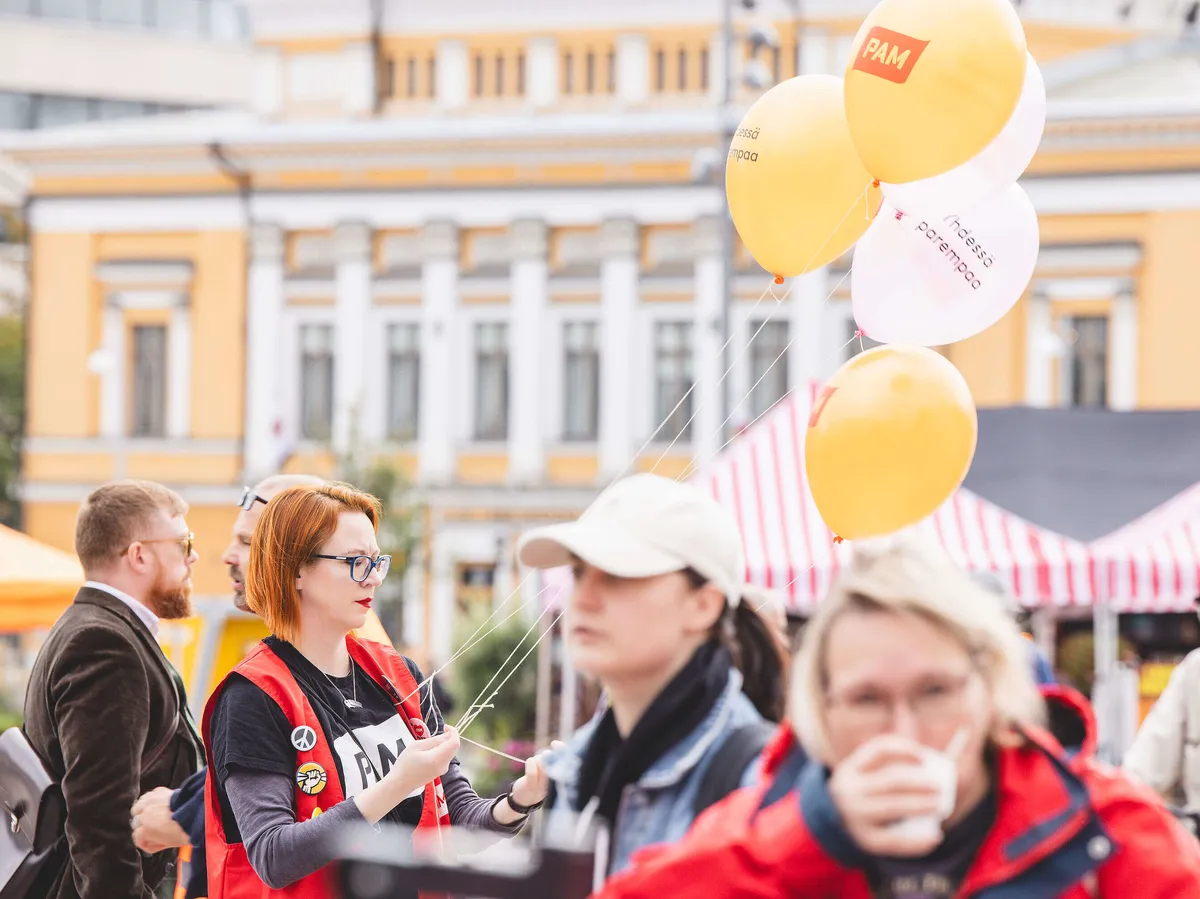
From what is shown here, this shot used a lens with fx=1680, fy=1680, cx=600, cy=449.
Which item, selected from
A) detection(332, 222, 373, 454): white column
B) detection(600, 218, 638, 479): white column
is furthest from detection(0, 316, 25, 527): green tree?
detection(600, 218, 638, 479): white column

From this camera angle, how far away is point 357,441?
86.4ft

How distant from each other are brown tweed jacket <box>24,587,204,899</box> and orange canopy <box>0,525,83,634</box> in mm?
3575

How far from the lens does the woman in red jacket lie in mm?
1694

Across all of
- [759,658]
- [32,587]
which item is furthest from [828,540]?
[759,658]

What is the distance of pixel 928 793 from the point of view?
166 cm

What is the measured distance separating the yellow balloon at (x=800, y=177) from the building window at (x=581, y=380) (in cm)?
2462

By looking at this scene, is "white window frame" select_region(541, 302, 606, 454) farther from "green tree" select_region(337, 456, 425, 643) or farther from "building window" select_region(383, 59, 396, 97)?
"building window" select_region(383, 59, 396, 97)

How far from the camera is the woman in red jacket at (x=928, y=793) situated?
1694 millimetres

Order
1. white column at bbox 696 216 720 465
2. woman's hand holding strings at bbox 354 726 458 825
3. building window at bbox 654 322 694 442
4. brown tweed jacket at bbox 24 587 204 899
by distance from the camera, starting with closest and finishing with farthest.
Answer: woman's hand holding strings at bbox 354 726 458 825 < brown tweed jacket at bbox 24 587 204 899 < white column at bbox 696 216 720 465 < building window at bbox 654 322 694 442

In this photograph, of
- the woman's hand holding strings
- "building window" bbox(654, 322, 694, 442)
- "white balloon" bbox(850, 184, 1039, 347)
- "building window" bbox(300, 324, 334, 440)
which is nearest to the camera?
the woman's hand holding strings

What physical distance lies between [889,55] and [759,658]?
6.14 feet

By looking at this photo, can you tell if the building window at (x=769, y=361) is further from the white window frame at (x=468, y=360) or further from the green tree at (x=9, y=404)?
the green tree at (x=9, y=404)

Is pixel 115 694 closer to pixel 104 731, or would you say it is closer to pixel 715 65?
pixel 104 731

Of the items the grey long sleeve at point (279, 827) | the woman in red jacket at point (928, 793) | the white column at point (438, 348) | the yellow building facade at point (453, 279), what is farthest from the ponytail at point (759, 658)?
the white column at point (438, 348)
